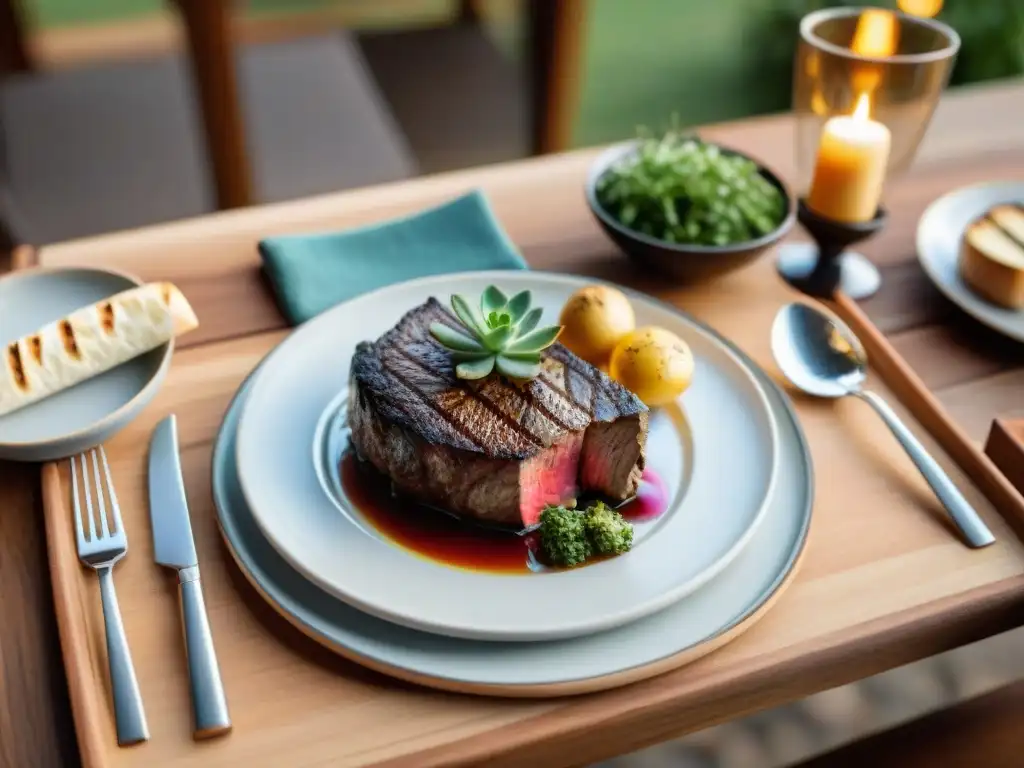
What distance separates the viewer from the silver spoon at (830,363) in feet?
3.47

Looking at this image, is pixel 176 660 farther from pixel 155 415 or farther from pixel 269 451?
pixel 155 415

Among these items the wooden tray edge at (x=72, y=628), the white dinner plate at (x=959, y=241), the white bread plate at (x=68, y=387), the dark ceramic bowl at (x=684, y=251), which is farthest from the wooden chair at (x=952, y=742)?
the white bread plate at (x=68, y=387)

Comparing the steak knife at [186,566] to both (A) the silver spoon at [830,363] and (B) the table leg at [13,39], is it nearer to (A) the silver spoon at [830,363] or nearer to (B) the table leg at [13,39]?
(A) the silver spoon at [830,363]

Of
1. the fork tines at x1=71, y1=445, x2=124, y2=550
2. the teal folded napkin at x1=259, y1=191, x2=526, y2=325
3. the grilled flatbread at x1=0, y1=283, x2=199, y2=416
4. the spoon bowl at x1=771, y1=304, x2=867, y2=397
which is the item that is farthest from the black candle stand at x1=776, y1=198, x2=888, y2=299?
the fork tines at x1=71, y1=445, x2=124, y2=550

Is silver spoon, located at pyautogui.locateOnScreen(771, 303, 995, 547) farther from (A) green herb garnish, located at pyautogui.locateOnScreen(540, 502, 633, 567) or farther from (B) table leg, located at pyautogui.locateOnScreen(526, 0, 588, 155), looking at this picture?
(B) table leg, located at pyautogui.locateOnScreen(526, 0, 588, 155)

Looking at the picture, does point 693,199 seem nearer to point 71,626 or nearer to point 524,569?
point 524,569

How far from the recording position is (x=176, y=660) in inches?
33.5

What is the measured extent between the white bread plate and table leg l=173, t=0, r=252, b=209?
162 cm

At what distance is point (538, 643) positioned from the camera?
2.81ft

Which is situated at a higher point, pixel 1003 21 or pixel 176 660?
pixel 176 660

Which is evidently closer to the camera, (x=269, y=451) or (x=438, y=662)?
(x=438, y=662)

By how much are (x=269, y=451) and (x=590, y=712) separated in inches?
17.7

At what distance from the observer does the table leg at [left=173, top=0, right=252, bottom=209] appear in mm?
2617

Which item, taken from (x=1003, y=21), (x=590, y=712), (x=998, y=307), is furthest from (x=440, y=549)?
(x=1003, y=21)
